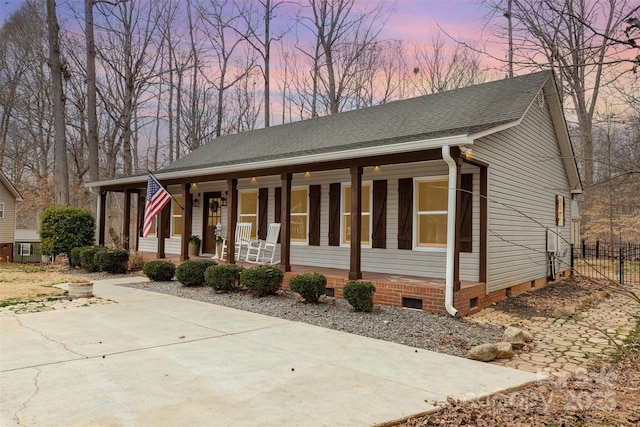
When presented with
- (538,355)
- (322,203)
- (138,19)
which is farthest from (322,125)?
(138,19)

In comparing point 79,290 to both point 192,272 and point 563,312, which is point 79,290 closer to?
point 192,272

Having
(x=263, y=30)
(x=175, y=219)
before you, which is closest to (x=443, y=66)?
(x=263, y=30)

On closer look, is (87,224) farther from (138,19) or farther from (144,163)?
(144,163)

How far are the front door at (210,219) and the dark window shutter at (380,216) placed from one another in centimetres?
542

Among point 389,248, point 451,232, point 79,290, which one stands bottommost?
point 79,290

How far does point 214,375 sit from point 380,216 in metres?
5.64

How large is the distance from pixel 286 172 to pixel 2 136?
22.7m

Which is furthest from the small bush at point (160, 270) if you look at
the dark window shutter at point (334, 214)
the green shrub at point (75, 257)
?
the dark window shutter at point (334, 214)

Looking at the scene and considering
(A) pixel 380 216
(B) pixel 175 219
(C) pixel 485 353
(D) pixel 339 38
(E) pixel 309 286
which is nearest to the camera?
(C) pixel 485 353

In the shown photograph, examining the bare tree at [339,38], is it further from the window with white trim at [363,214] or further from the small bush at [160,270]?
the small bush at [160,270]

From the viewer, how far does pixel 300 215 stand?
10.4 m

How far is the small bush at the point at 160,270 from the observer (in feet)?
31.6

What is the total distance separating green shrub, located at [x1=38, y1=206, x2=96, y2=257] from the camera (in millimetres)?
12789

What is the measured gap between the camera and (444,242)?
801 cm
